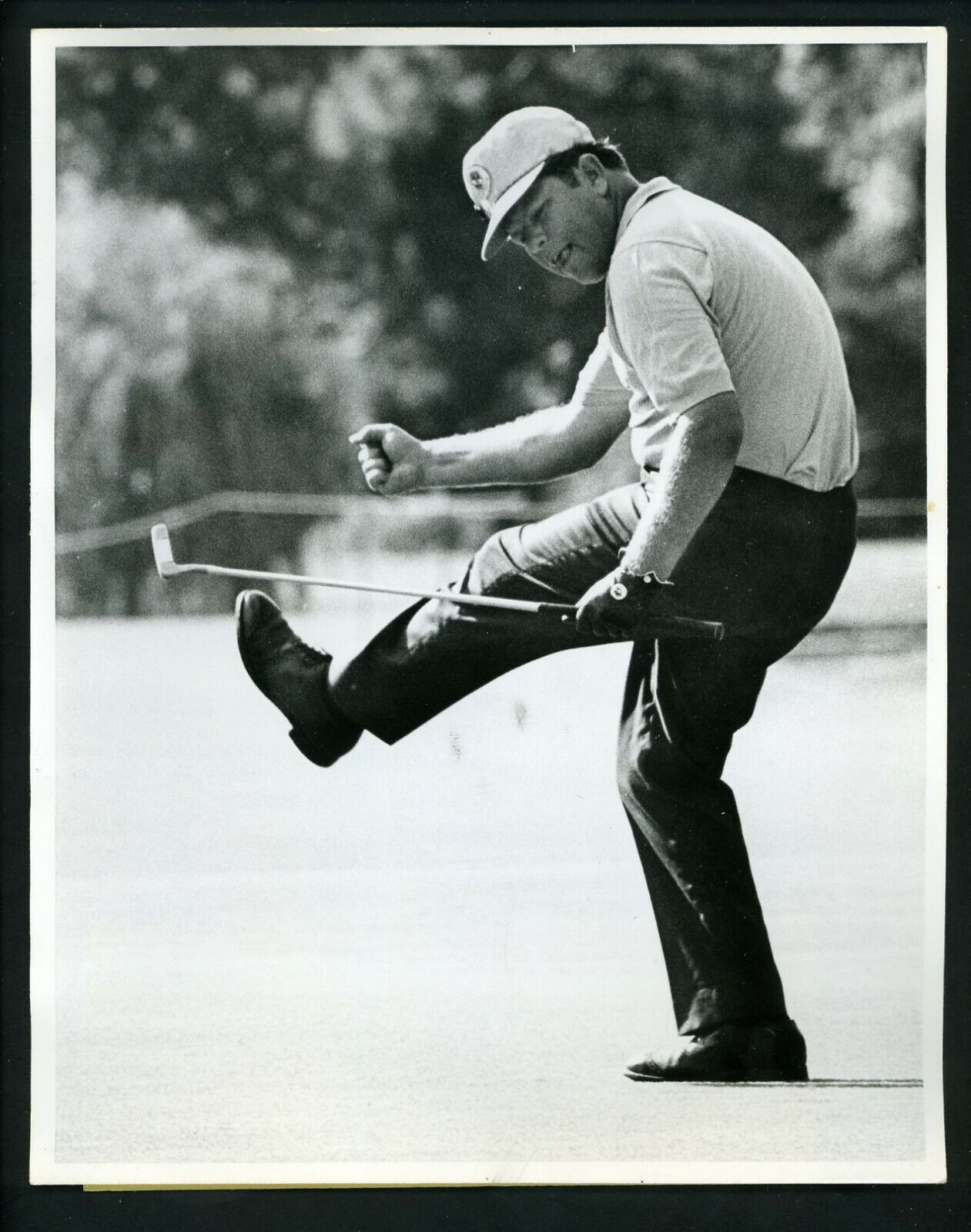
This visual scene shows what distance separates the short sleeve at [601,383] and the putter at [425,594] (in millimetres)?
502

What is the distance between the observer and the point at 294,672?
3.61m

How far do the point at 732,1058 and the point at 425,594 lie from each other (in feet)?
4.27

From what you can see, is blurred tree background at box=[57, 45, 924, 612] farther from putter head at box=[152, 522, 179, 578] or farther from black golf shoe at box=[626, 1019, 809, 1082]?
black golf shoe at box=[626, 1019, 809, 1082]

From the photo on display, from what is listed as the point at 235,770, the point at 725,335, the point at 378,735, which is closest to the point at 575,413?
the point at 725,335

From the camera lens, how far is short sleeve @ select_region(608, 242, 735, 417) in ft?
10.9

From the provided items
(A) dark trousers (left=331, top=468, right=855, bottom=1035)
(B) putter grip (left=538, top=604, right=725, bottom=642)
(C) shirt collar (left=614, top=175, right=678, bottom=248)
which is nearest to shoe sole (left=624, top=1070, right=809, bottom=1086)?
(A) dark trousers (left=331, top=468, right=855, bottom=1035)

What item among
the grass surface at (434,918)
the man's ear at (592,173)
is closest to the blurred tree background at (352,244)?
the man's ear at (592,173)

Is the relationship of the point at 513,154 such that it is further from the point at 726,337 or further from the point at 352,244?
the point at 726,337

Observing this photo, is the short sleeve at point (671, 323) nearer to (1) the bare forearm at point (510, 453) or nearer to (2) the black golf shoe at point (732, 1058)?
(1) the bare forearm at point (510, 453)

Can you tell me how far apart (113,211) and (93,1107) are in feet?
7.01

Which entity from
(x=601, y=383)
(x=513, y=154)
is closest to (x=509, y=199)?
(x=513, y=154)

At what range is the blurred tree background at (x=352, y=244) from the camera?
11.6ft

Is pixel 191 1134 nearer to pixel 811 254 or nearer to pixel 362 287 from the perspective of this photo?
pixel 362 287

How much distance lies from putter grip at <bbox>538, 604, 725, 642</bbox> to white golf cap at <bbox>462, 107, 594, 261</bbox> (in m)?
0.95
